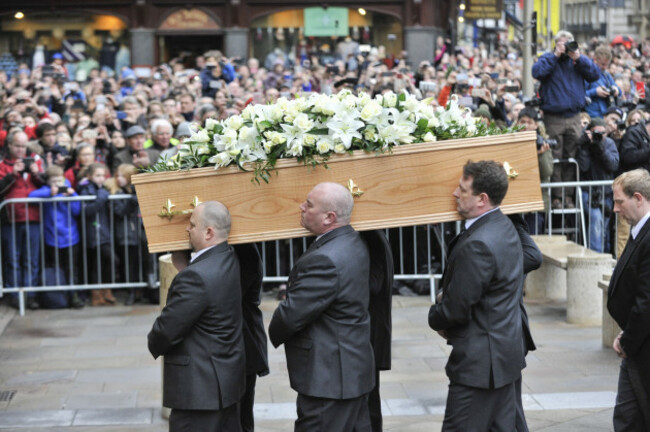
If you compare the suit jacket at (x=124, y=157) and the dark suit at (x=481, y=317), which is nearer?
the dark suit at (x=481, y=317)

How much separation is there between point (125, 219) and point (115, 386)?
3.59 m

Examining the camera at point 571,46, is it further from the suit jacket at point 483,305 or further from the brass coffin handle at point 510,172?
the suit jacket at point 483,305

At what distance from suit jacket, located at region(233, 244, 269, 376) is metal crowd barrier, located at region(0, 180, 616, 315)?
18.2 ft

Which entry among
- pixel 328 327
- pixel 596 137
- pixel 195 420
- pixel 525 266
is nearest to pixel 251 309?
pixel 195 420

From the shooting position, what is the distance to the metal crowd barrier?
41.8ft

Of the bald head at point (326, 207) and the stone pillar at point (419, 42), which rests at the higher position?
the stone pillar at point (419, 42)

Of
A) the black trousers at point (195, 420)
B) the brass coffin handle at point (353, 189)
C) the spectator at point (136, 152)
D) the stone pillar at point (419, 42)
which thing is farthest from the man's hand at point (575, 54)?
the stone pillar at point (419, 42)

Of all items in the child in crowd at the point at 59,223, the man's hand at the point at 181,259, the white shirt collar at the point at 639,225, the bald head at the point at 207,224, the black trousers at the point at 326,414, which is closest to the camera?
the black trousers at the point at 326,414

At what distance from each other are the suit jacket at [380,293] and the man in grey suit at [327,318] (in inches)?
21.6

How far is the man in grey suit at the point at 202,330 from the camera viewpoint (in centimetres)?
630

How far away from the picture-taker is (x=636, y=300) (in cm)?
652

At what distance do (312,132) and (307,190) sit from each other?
1.11ft

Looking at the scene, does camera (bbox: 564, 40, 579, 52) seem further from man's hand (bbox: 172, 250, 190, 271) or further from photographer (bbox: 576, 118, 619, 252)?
man's hand (bbox: 172, 250, 190, 271)

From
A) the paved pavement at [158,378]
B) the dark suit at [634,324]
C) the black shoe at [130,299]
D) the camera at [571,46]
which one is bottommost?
the paved pavement at [158,378]
